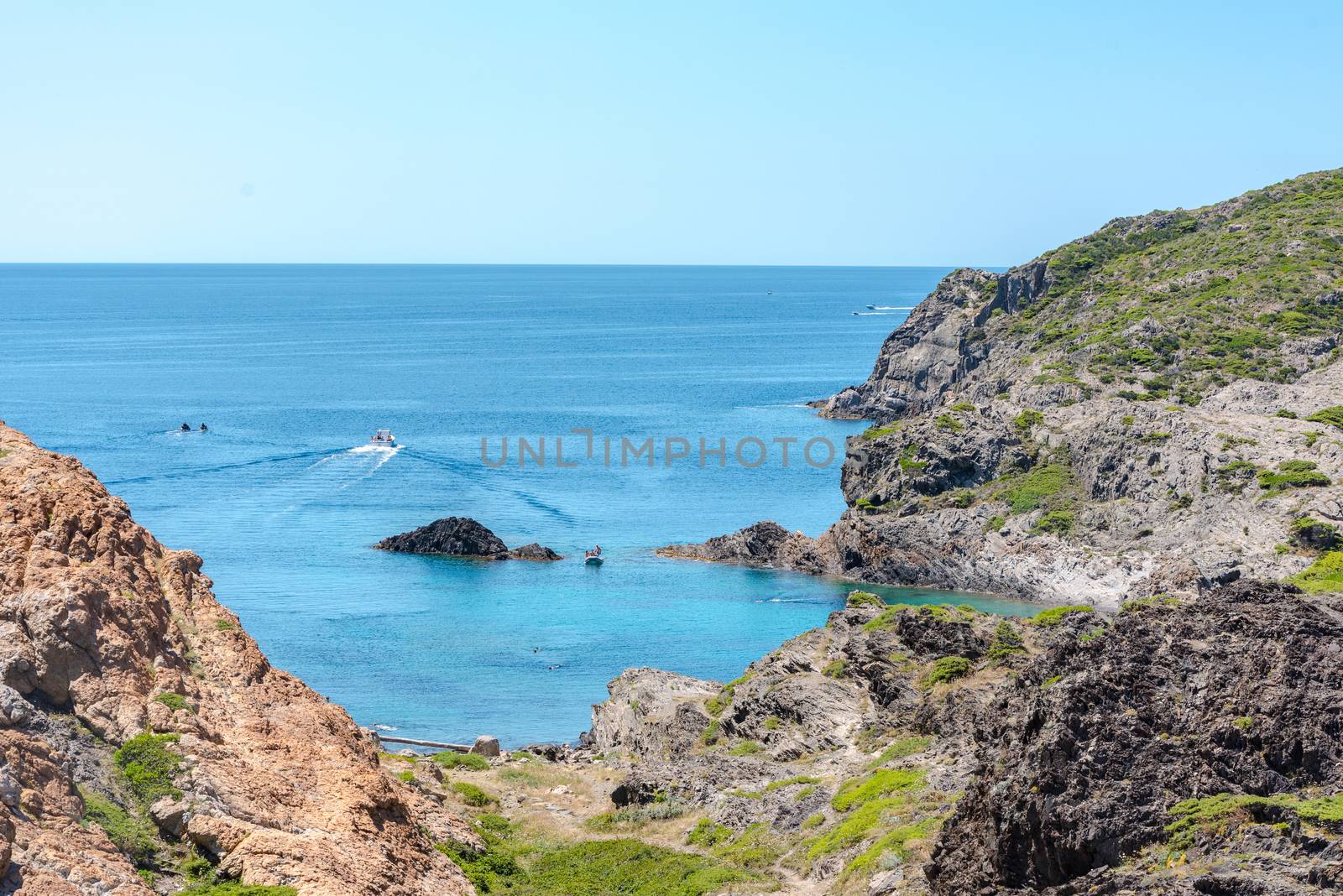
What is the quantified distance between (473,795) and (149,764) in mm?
13845

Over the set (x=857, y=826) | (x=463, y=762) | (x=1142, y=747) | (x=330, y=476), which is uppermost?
(x=1142, y=747)

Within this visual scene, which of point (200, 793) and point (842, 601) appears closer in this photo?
point (200, 793)

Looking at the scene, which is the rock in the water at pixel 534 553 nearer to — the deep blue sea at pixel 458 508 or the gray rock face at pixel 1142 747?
the deep blue sea at pixel 458 508

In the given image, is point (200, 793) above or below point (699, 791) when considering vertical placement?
above

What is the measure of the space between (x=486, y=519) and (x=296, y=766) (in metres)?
69.8

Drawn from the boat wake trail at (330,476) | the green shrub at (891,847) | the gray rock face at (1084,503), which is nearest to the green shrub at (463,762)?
the green shrub at (891,847)

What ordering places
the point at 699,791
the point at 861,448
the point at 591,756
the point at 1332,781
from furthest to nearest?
the point at 861,448, the point at 591,756, the point at 699,791, the point at 1332,781

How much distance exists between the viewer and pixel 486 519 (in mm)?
93688

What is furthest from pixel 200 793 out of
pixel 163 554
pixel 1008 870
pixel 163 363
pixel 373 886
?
pixel 163 363

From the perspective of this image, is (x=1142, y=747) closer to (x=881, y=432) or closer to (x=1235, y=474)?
(x=1235, y=474)

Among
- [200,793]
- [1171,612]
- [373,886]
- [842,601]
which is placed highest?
[1171,612]

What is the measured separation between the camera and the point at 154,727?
22.8m

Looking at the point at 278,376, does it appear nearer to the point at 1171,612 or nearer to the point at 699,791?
the point at 699,791

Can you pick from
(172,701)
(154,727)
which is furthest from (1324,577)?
(154,727)
